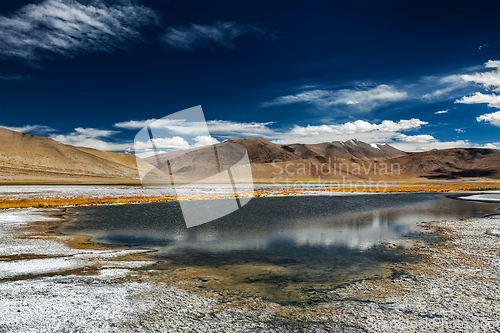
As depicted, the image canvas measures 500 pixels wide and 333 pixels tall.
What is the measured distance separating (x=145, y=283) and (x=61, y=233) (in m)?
10.7

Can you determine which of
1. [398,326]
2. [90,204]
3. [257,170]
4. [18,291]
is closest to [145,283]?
[18,291]

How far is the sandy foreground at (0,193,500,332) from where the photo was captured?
5168mm

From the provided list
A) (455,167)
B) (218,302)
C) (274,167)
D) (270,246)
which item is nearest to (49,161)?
(274,167)

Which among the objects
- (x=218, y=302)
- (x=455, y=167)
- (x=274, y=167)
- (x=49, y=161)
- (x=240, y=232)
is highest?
(x=49, y=161)

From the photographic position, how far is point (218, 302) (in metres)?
6.34

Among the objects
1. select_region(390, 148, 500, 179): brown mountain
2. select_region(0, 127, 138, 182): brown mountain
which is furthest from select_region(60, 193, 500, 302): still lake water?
select_region(390, 148, 500, 179): brown mountain

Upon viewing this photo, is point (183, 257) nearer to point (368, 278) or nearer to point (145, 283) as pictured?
point (145, 283)

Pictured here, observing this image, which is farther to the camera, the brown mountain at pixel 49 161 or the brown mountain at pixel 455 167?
the brown mountain at pixel 455 167

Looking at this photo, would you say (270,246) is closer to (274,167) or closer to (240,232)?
(240,232)

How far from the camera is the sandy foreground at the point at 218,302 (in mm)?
5168

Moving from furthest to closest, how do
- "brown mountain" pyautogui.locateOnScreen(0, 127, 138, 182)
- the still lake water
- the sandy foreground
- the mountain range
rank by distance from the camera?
1. the mountain range
2. "brown mountain" pyautogui.locateOnScreen(0, 127, 138, 182)
3. the still lake water
4. the sandy foreground

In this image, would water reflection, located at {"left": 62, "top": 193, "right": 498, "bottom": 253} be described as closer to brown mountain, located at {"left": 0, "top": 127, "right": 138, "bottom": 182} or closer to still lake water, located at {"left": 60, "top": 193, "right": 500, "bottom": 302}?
still lake water, located at {"left": 60, "top": 193, "right": 500, "bottom": 302}

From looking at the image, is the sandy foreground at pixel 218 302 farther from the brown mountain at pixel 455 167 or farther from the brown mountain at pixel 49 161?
the brown mountain at pixel 455 167

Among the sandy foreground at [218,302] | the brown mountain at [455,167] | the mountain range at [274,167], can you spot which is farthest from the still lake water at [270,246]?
the brown mountain at [455,167]
